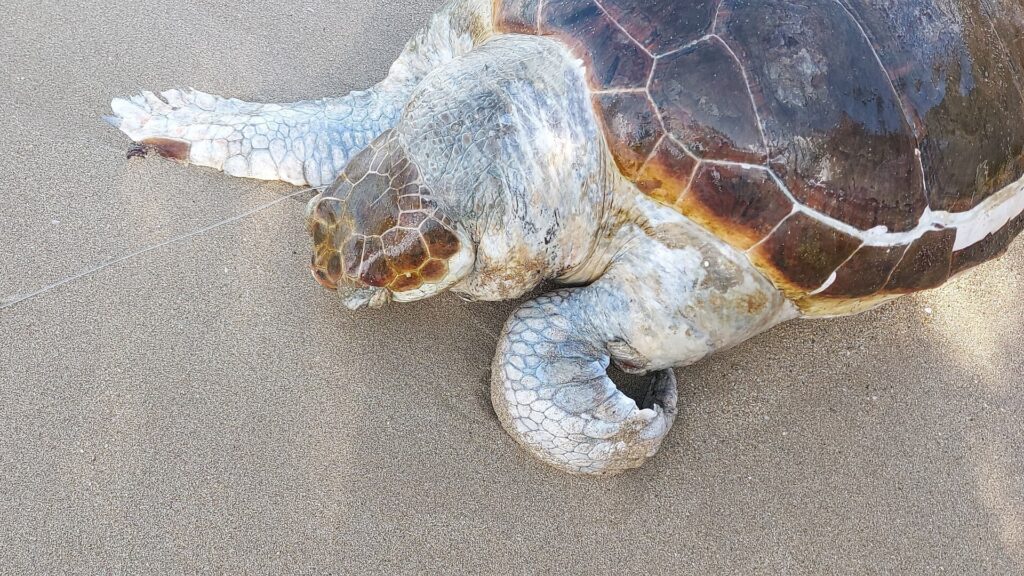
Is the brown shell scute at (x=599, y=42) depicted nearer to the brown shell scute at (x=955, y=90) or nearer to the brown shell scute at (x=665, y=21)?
the brown shell scute at (x=665, y=21)

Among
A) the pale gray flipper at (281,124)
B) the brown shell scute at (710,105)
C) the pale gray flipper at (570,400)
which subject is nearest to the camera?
the brown shell scute at (710,105)

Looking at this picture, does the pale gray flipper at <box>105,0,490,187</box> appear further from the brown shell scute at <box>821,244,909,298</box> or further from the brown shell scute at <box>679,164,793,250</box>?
the brown shell scute at <box>821,244,909,298</box>

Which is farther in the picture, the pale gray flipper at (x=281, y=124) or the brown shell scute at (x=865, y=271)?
the pale gray flipper at (x=281, y=124)

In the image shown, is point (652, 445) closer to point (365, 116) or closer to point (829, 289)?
point (829, 289)

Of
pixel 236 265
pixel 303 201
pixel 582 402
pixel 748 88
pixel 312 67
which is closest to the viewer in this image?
pixel 748 88

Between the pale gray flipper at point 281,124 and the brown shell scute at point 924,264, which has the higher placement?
the pale gray flipper at point 281,124

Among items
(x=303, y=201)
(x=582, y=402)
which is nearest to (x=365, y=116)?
(x=303, y=201)

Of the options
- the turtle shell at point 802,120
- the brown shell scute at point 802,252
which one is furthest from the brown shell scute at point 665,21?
the brown shell scute at point 802,252

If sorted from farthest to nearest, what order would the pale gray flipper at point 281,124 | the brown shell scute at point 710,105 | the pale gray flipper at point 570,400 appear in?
the pale gray flipper at point 281,124, the pale gray flipper at point 570,400, the brown shell scute at point 710,105

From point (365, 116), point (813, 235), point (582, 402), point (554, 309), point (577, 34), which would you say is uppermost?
point (577, 34)
